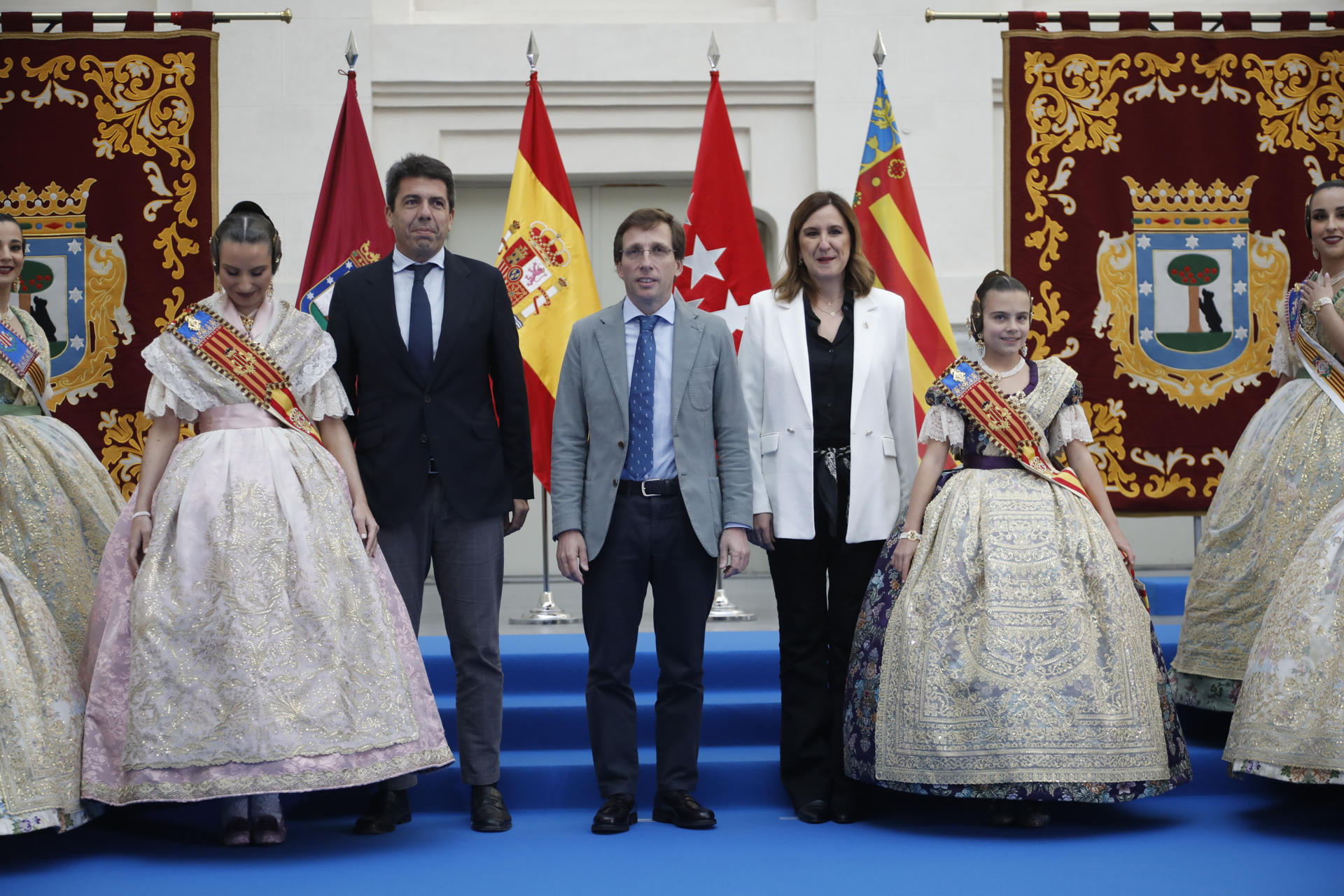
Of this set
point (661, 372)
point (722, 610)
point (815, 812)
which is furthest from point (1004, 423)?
point (722, 610)

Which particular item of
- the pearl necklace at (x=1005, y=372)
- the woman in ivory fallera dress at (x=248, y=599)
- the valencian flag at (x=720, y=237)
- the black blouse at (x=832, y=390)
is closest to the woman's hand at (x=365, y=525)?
the woman in ivory fallera dress at (x=248, y=599)

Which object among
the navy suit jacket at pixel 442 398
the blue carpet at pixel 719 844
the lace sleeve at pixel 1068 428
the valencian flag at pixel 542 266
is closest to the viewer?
the blue carpet at pixel 719 844

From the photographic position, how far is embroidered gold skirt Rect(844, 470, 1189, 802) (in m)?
3.15

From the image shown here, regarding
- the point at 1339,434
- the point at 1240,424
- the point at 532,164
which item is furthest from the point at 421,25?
the point at 1339,434

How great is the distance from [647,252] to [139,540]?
146cm

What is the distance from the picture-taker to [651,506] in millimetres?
3385

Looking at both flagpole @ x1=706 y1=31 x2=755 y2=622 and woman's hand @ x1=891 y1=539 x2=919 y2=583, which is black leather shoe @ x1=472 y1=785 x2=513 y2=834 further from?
flagpole @ x1=706 y1=31 x2=755 y2=622

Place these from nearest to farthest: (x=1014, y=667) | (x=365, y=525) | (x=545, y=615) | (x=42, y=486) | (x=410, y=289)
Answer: (x=1014, y=667)
(x=365, y=525)
(x=410, y=289)
(x=42, y=486)
(x=545, y=615)

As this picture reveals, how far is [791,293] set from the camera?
3.62m

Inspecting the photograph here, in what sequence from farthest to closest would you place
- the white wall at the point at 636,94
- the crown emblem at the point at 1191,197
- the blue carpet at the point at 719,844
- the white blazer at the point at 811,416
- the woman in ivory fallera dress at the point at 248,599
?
the white wall at the point at 636,94 < the crown emblem at the point at 1191,197 < the white blazer at the point at 811,416 < the woman in ivory fallera dress at the point at 248,599 < the blue carpet at the point at 719,844

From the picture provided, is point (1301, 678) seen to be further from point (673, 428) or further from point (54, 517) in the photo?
Answer: point (54, 517)

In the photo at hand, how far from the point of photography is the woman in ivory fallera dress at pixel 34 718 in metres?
2.96

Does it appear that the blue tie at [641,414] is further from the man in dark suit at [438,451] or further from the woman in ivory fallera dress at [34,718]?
the woman in ivory fallera dress at [34,718]

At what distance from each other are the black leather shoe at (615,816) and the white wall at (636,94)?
377 centimetres
